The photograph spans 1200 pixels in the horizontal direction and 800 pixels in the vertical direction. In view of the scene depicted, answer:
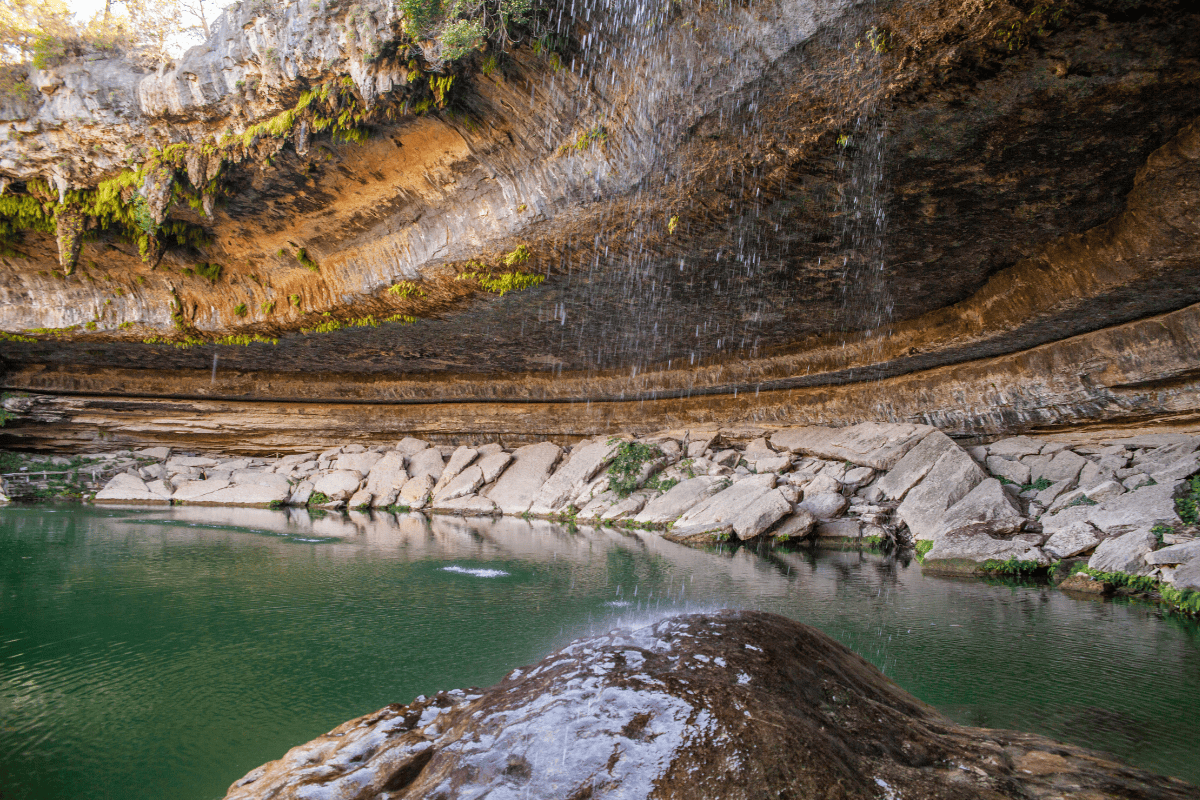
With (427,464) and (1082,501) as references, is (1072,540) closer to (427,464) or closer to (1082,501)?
(1082,501)

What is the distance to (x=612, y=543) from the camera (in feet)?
33.3

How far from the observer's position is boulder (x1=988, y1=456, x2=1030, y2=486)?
9.11 meters

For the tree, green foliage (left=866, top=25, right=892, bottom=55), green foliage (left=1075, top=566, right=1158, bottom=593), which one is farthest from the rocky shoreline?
the tree

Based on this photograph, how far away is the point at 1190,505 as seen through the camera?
671 centimetres

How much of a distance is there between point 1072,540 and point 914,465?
2811mm

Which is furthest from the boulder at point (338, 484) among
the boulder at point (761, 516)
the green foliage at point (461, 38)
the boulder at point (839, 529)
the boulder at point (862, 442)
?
the green foliage at point (461, 38)

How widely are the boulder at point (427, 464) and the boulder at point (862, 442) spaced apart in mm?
8944

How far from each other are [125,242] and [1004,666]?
13066 mm

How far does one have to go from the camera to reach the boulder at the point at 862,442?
10422 mm

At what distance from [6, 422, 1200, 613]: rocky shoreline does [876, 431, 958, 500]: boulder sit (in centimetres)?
2

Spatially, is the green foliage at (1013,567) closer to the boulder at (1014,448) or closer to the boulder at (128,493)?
the boulder at (1014,448)

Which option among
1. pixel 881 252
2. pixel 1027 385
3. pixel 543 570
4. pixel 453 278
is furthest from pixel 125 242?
pixel 1027 385

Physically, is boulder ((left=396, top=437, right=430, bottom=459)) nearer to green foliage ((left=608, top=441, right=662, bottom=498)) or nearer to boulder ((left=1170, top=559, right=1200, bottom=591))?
green foliage ((left=608, top=441, right=662, bottom=498))

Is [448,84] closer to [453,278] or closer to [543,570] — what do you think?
[453,278]
